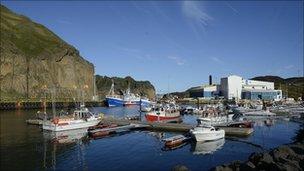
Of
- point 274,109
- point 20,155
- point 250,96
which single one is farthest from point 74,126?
point 250,96

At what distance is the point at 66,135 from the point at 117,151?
17.9 m

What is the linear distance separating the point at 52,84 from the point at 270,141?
127960mm

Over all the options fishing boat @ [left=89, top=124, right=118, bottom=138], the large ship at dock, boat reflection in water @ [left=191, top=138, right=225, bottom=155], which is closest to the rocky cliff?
the large ship at dock

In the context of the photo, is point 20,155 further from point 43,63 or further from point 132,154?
point 43,63

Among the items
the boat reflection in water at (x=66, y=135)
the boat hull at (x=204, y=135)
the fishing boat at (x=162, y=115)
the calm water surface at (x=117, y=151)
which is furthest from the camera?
the fishing boat at (x=162, y=115)

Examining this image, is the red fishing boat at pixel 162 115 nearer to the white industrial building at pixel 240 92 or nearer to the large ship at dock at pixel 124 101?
the large ship at dock at pixel 124 101

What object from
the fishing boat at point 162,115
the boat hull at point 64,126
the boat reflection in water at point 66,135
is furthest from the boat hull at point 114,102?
the boat reflection in water at point 66,135

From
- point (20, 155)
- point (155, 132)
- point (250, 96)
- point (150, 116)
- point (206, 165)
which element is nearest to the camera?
point (206, 165)

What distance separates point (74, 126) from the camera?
69125 mm

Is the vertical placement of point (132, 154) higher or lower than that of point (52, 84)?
lower

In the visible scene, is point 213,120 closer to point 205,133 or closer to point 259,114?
point 205,133

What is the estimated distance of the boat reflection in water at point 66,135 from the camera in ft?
193

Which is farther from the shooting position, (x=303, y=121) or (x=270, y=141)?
(x=303, y=121)

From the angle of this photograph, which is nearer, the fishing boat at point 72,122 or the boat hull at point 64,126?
the boat hull at point 64,126
